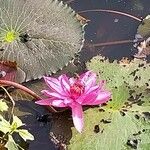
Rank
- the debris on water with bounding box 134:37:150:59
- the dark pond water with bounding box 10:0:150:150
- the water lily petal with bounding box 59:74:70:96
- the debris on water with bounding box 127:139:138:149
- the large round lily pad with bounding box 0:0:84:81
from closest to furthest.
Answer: the debris on water with bounding box 127:139:138:149, the water lily petal with bounding box 59:74:70:96, the dark pond water with bounding box 10:0:150:150, the large round lily pad with bounding box 0:0:84:81, the debris on water with bounding box 134:37:150:59

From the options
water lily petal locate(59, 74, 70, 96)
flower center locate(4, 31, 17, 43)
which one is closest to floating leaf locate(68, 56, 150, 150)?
water lily petal locate(59, 74, 70, 96)

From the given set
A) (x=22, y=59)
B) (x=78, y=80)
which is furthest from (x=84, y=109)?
(x=22, y=59)

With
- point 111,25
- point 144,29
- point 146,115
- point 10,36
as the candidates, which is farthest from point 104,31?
point 146,115

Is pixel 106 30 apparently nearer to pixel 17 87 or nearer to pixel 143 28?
pixel 143 28

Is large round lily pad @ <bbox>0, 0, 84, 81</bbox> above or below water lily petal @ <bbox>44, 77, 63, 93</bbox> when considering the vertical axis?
above

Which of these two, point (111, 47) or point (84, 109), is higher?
point (111, 47)

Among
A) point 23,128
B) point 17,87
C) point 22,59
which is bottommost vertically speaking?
point 23,128

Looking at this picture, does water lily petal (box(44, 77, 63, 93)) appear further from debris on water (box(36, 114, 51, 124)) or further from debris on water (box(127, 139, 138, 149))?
debris on water (box(127, 139, 138, 149))
